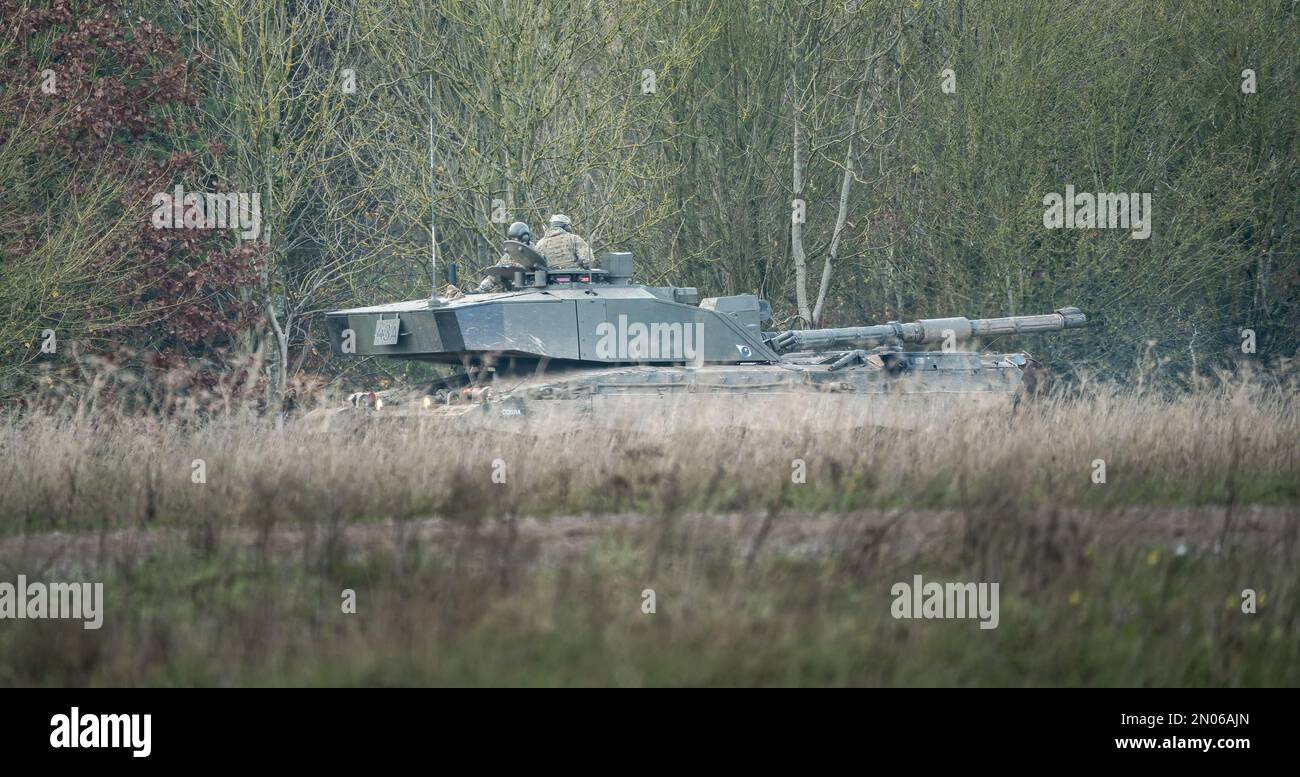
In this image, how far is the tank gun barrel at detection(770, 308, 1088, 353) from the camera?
14531 mm

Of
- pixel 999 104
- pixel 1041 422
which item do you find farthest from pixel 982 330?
pixel 999 104

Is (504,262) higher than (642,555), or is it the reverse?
(504,262)

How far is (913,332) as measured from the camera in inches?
588

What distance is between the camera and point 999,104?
69.3ft
